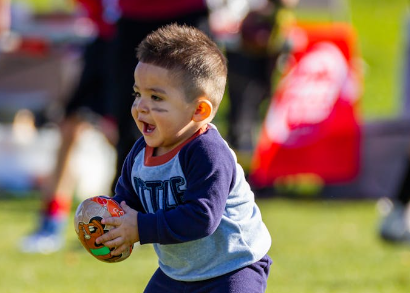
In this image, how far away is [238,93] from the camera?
31.9 feet

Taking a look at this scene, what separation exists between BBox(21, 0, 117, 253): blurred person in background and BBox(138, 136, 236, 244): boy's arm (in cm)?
313

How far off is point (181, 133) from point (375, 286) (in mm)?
2257

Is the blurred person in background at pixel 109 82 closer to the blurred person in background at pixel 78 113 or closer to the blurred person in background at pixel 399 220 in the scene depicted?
the blurred person in background at pixel 78 113

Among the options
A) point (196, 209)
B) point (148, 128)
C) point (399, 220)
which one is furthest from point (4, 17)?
point (196, 209)

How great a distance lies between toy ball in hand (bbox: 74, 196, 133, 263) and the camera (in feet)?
9.27

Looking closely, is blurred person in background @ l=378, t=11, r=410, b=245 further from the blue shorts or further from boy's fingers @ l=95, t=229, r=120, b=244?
boy's fingers @ l=95, t=229, r=120, b=244

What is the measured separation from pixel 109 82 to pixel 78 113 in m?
0.49

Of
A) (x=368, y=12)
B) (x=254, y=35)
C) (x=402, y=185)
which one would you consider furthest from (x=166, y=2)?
(x=368, y=12)

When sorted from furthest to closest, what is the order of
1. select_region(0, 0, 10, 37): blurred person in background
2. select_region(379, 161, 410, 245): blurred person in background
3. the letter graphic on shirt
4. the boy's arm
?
select_region(0, 0, 10, 37): blurred person in background < select_region(379, 161, 410, 245): blurred person in background < the letter graphic on shirt < the boy's arm

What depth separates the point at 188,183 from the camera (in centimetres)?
285

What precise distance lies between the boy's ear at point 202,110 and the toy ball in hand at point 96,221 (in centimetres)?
36

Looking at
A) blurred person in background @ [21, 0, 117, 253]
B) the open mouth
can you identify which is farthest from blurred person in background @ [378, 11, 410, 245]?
the open mouth

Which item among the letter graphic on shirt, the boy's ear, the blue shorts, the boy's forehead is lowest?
the blue shorts

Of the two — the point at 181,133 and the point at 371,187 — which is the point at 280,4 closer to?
the point at 371,187
